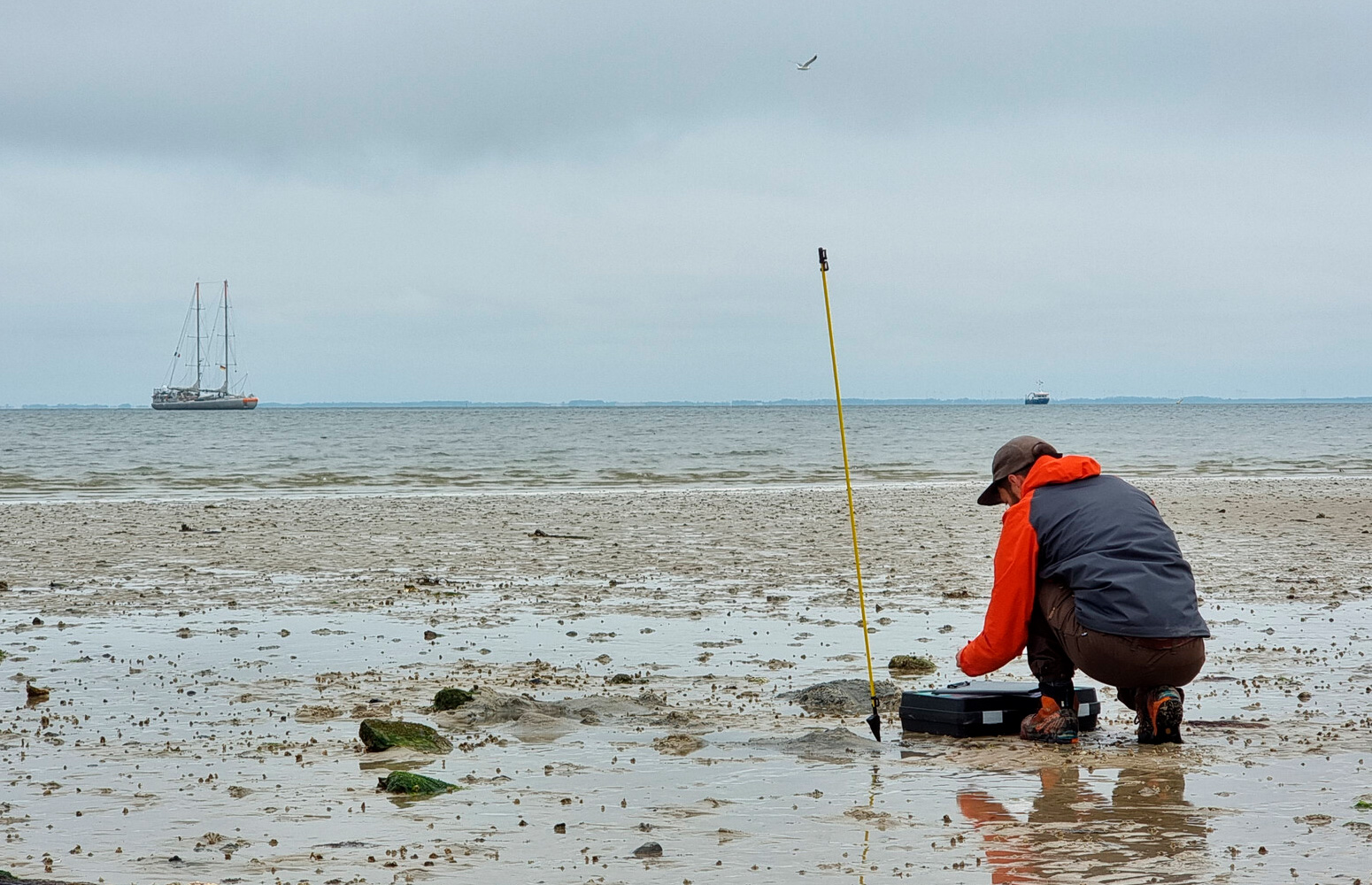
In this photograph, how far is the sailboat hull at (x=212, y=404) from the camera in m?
140

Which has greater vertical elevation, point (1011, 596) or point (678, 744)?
point (1011, 596)

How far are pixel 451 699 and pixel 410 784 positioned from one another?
1768mm

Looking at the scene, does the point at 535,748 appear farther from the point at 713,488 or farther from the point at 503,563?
the point at 713,488

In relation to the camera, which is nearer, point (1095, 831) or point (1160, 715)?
point (1095, 831)

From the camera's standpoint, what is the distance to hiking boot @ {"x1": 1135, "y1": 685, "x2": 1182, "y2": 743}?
21.5 ft

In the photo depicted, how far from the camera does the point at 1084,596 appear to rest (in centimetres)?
640

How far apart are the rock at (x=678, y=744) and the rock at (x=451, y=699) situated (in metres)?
1.39

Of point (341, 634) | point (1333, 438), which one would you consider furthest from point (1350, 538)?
point (1333, 438)

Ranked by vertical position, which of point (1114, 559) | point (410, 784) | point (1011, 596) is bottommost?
point (410, 784)

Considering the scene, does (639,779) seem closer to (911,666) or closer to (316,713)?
(316,713)

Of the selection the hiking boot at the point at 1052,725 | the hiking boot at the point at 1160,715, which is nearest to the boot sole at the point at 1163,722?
the hiking boot at the point at 1160,715

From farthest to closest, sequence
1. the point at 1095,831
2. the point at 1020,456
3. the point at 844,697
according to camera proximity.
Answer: the point at 844,697, the point at 1020,456, the point at 1095,831

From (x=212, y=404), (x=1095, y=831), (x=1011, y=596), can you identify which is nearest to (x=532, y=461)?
(x=1011, y=596)

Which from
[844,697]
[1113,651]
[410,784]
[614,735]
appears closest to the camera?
[410,784]
